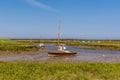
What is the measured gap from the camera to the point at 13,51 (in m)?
58.0

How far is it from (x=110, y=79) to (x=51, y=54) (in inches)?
1388

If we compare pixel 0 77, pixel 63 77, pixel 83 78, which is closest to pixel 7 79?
pixel 0 77

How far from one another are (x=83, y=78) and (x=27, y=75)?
4510 mm

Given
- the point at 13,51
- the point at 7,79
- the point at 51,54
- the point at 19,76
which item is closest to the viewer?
the point at 7,79

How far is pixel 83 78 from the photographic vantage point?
1600cm

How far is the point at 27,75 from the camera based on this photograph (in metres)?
17.3

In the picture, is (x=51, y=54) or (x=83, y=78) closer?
(x=83, y=78)

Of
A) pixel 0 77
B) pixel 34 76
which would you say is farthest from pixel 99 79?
pixel 0 77

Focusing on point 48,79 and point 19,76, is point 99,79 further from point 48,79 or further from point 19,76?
point 19,76

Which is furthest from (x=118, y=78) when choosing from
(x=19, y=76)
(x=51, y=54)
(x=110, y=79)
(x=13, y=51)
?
(x=13, y=51)

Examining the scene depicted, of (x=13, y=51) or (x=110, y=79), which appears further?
(x=13, y=51)

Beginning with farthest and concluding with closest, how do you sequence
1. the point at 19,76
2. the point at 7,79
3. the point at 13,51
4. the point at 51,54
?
the point at 13,51
the point at 51,54
the point at 19,76
the point at 7,79

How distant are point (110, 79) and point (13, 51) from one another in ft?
147

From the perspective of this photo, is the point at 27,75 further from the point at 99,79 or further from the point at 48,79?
the point at 99,79
